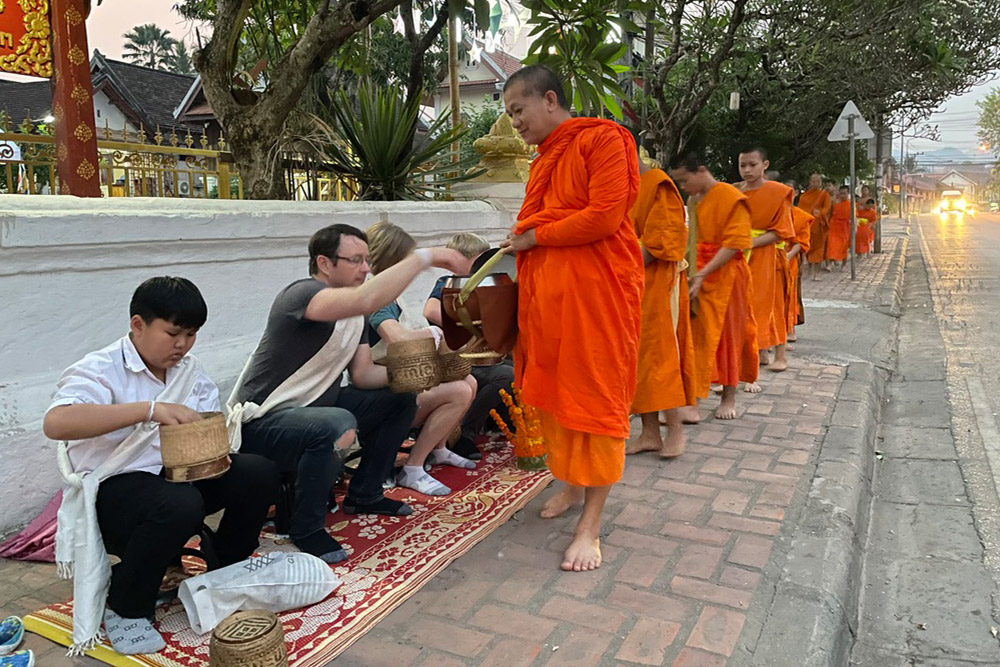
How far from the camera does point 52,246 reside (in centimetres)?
327

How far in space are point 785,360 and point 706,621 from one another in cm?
440

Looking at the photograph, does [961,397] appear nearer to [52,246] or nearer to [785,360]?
[785,360]

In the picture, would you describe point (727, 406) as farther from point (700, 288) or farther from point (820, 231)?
point (820, 231)

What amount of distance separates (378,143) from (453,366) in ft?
9.15

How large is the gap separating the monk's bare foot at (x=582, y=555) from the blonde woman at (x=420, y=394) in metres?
0.92

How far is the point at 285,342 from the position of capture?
3.12 metres

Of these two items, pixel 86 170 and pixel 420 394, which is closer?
pixel 420 394

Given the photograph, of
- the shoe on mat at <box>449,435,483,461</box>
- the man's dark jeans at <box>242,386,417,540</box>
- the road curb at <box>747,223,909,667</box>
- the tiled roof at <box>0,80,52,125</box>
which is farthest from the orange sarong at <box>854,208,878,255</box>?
the tiled roof at <box>0,80,52,125</box>

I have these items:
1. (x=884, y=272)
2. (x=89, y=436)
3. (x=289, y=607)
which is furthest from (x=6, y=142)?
(x=884, y=272)

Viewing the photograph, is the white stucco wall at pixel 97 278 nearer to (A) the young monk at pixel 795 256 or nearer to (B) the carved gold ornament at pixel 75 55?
(B) the carved gold ornament at pixel 75 55

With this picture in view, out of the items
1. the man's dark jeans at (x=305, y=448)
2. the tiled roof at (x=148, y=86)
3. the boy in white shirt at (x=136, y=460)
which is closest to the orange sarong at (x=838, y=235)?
the man's dark jeans at (x=305, y=448)

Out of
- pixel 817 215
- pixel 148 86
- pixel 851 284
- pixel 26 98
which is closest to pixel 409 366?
pixel 851 284

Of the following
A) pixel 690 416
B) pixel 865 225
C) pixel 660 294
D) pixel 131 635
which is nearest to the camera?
pixel 131 635

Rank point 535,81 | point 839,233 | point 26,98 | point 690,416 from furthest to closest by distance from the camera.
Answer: point 26,98
point 839,233
point 690,416
point 535,81
